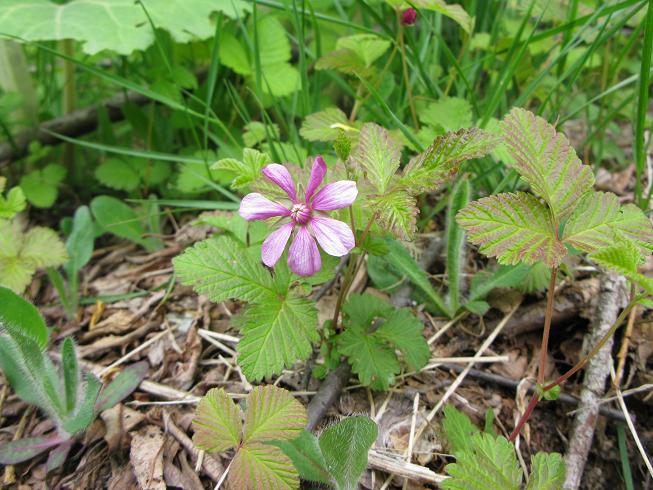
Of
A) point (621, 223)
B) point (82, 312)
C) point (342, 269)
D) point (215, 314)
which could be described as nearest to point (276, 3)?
point (342, 269)

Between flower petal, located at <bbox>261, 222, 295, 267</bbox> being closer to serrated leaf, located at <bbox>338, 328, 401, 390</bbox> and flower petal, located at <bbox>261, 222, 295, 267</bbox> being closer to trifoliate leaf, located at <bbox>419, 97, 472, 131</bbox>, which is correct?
serrated leaf, located at <bbox>338, 328, 401, 390</bbox>

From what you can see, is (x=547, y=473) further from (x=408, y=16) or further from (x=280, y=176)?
(x=408, y=16)

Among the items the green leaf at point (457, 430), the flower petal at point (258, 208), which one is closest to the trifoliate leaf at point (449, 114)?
the flower petal at point (258, 208)

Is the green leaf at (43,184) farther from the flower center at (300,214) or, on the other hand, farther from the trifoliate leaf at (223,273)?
the flower center at (300,214)

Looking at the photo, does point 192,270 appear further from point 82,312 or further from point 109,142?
point 109,142

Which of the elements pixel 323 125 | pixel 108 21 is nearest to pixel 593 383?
pixel 323 125

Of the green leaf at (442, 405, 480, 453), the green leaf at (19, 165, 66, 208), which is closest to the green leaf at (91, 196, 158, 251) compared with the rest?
the green leaf at (19, 165, 66, 208)

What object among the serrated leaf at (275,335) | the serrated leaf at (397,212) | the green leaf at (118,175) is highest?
the serrated leaf at (397,212)

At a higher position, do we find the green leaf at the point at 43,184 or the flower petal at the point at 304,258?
the flower petal at the point at 304,258
